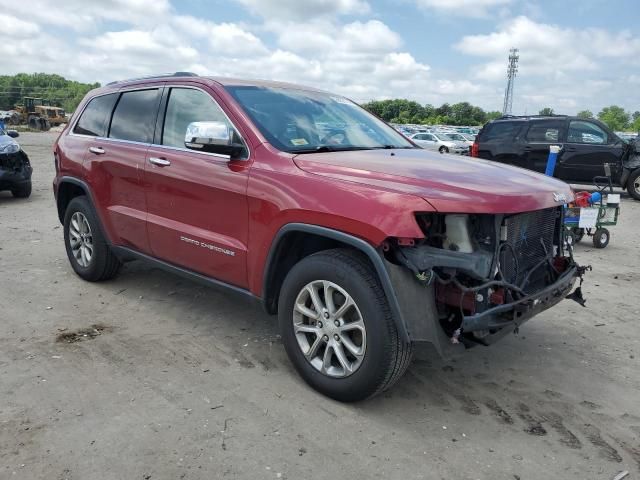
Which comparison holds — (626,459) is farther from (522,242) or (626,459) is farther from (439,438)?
(522,242)

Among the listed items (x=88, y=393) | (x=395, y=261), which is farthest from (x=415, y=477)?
(x=88, y=393)

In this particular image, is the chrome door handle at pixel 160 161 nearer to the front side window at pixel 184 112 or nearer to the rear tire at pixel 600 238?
the front side window at pixel 184 112

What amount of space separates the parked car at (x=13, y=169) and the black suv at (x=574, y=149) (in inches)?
434

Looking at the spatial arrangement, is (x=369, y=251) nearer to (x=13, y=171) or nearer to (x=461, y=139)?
(x=13, y=171)

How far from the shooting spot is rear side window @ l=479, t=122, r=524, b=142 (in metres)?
14.3

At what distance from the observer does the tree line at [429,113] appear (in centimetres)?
9225

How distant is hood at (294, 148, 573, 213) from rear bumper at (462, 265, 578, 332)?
0.50 metres

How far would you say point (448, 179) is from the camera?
3.04m

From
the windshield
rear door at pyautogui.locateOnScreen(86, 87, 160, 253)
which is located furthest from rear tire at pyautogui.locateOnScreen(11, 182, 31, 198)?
the windshield

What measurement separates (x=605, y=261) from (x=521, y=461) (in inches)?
195

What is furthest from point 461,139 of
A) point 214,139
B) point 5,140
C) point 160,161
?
point 214,139

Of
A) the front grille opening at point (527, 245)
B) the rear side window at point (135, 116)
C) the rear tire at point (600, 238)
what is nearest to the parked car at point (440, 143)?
the rear tire at point (600, 238)

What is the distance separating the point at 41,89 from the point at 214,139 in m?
148

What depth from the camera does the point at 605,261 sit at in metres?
6.94
